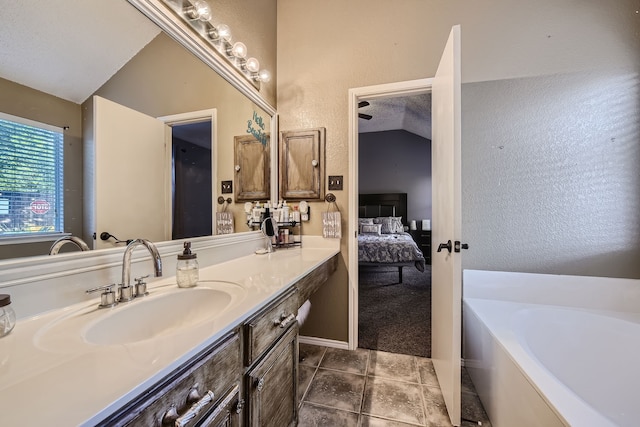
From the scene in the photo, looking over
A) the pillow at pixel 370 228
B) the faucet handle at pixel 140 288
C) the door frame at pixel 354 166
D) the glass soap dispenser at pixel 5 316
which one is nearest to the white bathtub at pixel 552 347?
the door frame at pixel 354 166

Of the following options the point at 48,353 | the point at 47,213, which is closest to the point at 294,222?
the point at 47,213

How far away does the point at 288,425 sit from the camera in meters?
1.08

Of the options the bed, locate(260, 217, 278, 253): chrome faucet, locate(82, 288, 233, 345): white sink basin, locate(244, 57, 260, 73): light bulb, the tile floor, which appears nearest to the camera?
locate(82, 288, 233, 345): white sink basin

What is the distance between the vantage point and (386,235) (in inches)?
187

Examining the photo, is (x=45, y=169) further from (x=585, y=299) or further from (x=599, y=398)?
(x=585, y=299)

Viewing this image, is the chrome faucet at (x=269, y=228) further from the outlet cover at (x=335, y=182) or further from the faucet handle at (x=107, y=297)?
the faucet handle at (x=107, y=297)

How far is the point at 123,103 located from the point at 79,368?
93cm

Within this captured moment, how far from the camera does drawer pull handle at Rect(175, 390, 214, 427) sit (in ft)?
1.68

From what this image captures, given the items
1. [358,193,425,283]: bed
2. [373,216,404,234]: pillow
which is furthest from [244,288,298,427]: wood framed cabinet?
[373,216,404,234]: pillow

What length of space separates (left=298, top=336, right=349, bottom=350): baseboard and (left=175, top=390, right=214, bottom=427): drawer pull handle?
1.58m

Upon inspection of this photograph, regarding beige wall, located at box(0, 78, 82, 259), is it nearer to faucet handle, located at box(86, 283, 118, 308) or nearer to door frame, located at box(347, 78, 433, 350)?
faucet handle, located at box(86, 283, 118, 308)

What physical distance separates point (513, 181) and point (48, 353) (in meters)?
2.32

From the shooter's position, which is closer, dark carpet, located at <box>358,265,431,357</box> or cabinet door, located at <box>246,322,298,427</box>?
cabinet door, located at <box>246,322,298,427</box>

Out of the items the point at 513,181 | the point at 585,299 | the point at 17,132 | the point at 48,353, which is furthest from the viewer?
the point at 513,181
